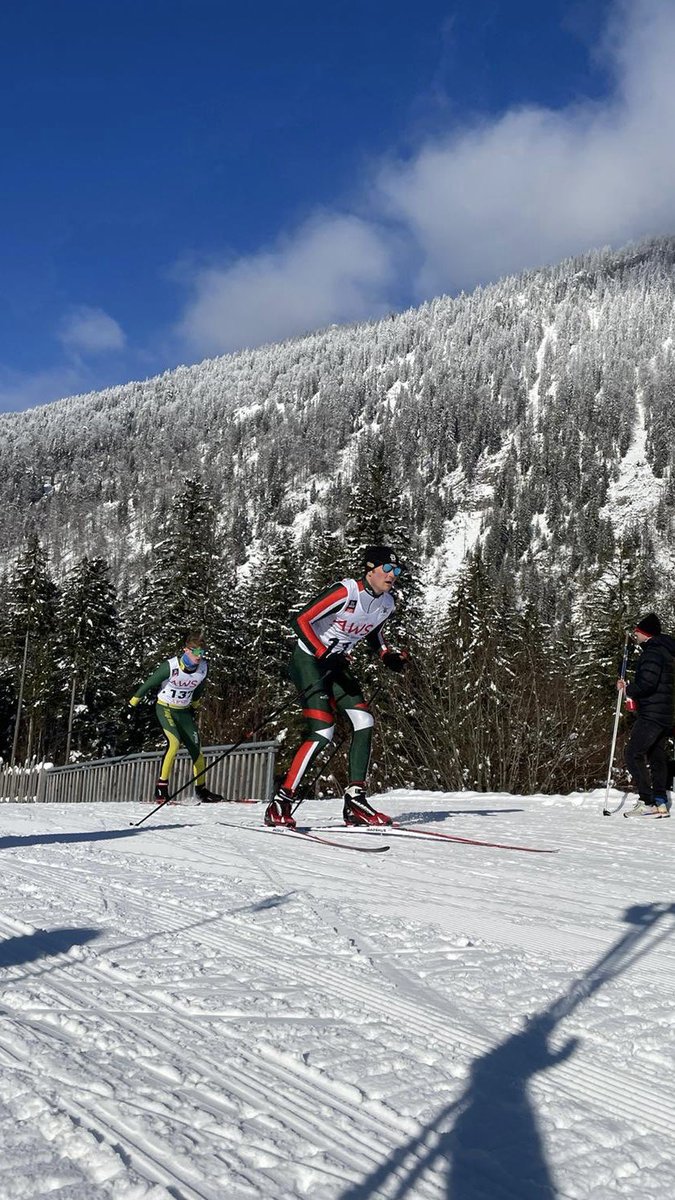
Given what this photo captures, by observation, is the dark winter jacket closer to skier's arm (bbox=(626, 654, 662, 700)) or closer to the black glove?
skier's arm (bbox=(626, 654, 662, 700))

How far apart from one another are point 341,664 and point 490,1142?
6.00m

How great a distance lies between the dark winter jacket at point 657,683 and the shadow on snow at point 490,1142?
7696mm

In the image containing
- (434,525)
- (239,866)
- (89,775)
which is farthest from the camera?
(434,525)

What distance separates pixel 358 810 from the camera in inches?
301

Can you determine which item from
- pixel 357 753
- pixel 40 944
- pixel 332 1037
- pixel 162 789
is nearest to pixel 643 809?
pixel 357 753

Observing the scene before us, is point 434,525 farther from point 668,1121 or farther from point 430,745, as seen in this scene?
point 668,1121

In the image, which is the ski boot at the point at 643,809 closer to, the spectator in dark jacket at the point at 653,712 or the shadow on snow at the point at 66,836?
the spectator in dark jacket at the point at 653,712

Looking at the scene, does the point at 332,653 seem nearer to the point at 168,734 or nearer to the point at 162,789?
the point at 162,789

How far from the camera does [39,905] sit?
3.95 m

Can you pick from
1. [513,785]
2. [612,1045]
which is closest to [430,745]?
[513,785]

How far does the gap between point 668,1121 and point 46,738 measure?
52970 millimetres

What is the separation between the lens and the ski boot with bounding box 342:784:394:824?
25.0 ft

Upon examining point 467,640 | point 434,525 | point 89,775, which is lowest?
point 89,775

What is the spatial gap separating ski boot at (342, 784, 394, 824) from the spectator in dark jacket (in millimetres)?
3541
